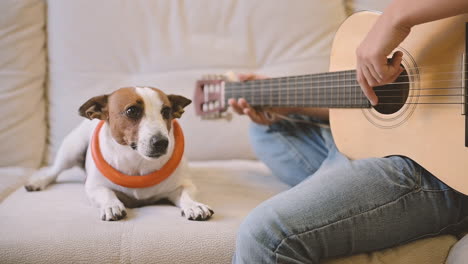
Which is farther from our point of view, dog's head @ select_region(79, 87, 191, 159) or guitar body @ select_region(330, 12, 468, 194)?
dog's head @ select_region(79, 87, 191, 159)

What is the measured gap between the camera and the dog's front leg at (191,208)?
3.89 ft

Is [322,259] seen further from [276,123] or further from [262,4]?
[262,4]

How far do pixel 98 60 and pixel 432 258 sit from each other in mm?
1395

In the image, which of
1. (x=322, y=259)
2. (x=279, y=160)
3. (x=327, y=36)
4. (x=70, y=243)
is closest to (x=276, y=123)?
(x=279, y=160)

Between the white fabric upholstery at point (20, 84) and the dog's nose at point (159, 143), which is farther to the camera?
the white fabric upholstery at point (20, 84)

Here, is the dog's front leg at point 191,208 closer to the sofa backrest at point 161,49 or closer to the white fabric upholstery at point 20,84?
the sofa backrest at point 161,49

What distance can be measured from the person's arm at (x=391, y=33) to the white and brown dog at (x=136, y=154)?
20.6 inches

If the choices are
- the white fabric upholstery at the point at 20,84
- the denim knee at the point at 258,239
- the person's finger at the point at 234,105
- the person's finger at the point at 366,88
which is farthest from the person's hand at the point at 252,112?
the white fabric upholstery at the point at 20,84

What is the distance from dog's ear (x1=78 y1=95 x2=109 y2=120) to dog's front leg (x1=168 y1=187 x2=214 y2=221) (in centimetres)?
31

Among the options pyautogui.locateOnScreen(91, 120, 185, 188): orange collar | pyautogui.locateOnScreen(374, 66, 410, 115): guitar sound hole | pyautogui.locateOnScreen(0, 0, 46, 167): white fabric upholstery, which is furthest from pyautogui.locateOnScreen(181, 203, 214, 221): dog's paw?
pyautogui.locateOnScreen(0, 0, 46, 167): white fabric upholstery

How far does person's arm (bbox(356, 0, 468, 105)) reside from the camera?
2.92 feet

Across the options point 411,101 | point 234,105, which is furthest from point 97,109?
point 411,101

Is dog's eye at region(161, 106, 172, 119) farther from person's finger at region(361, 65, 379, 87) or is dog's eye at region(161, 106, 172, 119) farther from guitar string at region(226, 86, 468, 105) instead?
person's finger at region(361, 65, 379, 87)

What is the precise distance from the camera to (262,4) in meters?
1.86
